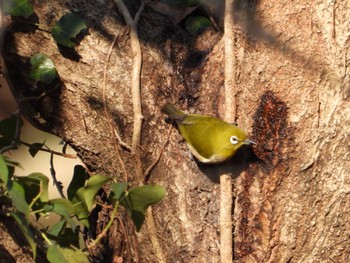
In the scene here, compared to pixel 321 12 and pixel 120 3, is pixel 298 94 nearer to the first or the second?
pixel 321 12

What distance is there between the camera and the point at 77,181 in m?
3.40

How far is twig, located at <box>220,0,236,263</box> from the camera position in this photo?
2867 mm

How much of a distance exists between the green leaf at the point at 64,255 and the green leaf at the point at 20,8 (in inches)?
43.0

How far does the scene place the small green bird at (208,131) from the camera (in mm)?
3018

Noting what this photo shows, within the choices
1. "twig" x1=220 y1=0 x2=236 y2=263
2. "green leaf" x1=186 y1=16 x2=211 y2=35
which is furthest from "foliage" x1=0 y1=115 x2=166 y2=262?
"green leaf" x1=186 y1=16 x2=211 y2=35

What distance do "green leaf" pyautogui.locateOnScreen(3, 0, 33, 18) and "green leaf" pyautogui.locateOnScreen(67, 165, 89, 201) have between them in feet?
Result: 2.77

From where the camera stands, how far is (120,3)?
3.22m

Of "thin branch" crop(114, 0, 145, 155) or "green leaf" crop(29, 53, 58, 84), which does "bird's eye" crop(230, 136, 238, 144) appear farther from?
"green leaf" crop(29, 53, 58, 84)

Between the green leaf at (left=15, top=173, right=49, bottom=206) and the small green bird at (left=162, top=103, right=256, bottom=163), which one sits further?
the small green bird at (left=162, top=103, right=256, bottom=163)

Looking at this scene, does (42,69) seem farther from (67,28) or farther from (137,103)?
(137,103)

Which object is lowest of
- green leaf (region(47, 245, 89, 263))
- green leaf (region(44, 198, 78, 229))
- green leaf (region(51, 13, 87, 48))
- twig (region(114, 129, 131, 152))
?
green leaf (region(47, 245, 89, 263))

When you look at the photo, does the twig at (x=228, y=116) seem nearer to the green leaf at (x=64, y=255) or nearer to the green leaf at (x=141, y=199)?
the green leaf at (x=141, y=199)

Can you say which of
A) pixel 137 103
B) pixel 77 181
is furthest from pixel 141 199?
pixel 77 181

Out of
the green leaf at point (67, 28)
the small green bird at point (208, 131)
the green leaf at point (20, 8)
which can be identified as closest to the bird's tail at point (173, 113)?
the small green bird at point (208, 131)
